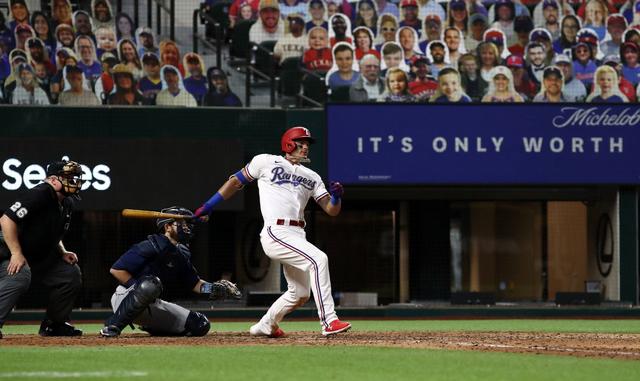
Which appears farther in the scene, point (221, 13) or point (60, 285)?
point (221, 13)

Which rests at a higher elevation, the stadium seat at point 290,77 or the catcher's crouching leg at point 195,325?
the stadium seat at point 290,77

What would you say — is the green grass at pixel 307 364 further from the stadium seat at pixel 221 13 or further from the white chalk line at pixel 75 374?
the stadium seat at pixel 221 13

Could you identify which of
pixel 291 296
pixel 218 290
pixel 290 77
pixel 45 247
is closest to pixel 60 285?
pixel 45 247

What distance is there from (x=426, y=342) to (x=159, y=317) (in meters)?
2.50

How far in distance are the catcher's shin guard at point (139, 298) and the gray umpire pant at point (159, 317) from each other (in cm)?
31

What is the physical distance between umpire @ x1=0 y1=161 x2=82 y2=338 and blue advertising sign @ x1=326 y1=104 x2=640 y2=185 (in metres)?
11.0

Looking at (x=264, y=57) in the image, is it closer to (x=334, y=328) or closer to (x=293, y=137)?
(x=293, y=137)

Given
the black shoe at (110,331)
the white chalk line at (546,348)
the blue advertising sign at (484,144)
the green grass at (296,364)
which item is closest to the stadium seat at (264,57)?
the blue advertising sign at (484,144)

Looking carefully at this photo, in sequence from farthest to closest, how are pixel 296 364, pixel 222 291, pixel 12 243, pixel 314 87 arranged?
pixel 314 87 < pixel 222 291 < pixel 12 243 < pixel 296 364

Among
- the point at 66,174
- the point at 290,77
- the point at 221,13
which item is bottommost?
the point at 66,174

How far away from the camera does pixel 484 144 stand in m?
22.2

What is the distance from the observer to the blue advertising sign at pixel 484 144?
72.2ft

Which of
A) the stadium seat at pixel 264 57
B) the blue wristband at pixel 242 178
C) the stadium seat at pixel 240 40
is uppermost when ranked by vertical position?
the stadium seat at pixel 240 40

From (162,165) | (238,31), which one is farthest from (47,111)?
(238,31)
